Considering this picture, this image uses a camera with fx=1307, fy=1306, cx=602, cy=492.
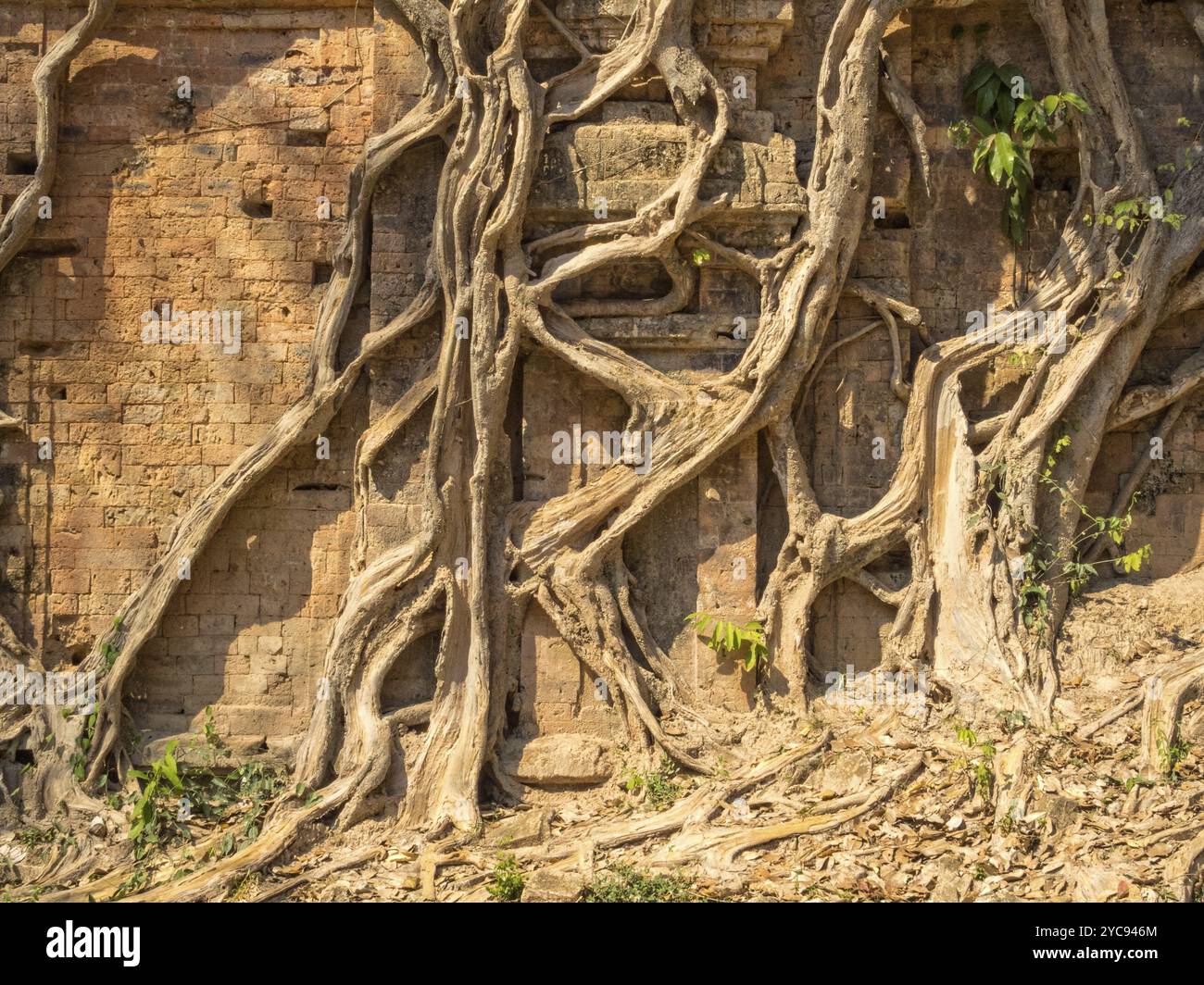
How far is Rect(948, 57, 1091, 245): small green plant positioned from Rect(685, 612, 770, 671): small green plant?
2.96 m

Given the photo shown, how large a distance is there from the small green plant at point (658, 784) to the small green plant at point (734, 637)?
742mm

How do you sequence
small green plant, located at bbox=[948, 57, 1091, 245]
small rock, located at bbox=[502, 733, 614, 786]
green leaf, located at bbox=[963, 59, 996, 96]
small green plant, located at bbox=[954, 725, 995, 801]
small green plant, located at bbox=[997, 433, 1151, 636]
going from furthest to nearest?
green leaf, located at bbox=[963, 59, 996, 96] < small green plant, located at bbox=[948, 57, 1091, 245] < small green plant, located at bbox=[997, 433, 1151, 636] < small rock, located at bbox=[502, 733, 614, 786] < small green plant, located at bbox=[954, 725, 995, 801]

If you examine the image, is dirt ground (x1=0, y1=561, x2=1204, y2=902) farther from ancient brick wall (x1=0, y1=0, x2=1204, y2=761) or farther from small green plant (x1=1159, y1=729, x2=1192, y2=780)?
ancient brick wall (x1=0, y1=0, x2=1204, y2=761)

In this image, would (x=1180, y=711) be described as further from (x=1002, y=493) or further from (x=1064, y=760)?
(x=1002, y=493)

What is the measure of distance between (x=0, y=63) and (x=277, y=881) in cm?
530

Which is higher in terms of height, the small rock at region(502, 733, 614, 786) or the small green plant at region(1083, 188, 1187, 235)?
the small green plant at region(1083, 188, 1187, 235)

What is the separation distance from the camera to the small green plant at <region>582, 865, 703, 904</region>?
254 inches

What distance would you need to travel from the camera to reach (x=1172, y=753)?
692 cm

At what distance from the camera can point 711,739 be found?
7535mm

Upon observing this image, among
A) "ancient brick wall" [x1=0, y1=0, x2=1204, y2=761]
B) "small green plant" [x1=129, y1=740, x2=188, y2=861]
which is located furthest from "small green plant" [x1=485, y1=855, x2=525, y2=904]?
"small green plant" [x1=129, y1=740, x2=188, y2=861]

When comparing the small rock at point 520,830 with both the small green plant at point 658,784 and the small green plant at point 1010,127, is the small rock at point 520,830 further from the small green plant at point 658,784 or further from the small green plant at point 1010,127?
the small green plant at point 1010,127

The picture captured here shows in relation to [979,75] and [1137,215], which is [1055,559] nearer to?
[1137,215]

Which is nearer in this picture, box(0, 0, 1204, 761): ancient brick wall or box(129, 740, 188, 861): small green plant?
box(129, 740, 188, 861): small green plant

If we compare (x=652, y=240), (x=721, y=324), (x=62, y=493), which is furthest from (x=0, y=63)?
(x=721, y=324)
